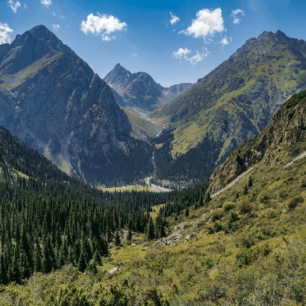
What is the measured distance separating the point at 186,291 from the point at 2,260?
2596 inches

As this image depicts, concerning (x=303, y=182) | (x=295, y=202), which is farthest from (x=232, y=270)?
(x=303, y=182)

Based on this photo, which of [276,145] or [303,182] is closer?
[303,182]

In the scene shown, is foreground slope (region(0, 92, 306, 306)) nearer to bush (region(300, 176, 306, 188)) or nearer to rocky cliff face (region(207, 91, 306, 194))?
bush (region(300, 176, 306, 188))

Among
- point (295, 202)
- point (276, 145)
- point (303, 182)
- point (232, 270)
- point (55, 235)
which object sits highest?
point (276, 145)

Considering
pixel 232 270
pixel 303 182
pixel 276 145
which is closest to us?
pixel 232 270

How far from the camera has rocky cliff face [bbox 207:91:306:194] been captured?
244ft

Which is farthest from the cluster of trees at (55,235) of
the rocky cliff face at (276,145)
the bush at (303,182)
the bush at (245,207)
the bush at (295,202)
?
the bush at (303,182)

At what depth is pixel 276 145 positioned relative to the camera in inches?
3344

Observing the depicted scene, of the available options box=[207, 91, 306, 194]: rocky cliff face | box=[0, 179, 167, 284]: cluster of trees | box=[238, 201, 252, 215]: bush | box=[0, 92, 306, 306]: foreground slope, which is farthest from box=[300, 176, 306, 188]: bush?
box=[0, 179, 167, 284]: cluster of trees

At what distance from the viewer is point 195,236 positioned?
165 ft

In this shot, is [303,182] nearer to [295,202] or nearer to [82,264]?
[295,202]

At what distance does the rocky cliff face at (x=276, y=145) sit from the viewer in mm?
74500

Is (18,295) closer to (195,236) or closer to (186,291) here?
(186,291)

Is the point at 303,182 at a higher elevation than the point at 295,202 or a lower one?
higher
